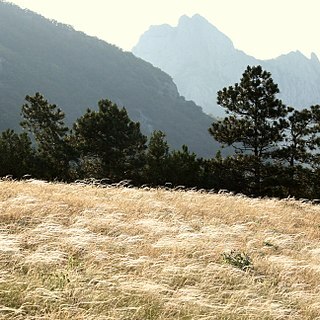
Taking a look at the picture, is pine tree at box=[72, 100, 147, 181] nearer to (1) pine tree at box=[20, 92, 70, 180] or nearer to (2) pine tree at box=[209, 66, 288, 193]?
(1) pine tree at box=[20, 92, 70, 180]

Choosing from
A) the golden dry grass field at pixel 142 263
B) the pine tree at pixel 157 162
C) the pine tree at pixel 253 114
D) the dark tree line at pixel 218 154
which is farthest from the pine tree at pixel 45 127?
the golden dry grass field at pixel 142 263

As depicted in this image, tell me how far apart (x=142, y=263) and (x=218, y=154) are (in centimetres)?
2972

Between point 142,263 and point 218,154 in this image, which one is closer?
point 142,263

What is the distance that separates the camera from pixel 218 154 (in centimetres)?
3503

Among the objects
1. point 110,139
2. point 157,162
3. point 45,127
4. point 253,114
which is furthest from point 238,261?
point 45,127

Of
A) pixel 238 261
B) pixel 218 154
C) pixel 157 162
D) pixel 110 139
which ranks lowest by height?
pixel 157 162

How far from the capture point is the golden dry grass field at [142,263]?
4.41 m

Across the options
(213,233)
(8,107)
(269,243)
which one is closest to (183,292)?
(213,233)

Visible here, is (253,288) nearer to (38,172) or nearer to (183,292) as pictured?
(183,292)

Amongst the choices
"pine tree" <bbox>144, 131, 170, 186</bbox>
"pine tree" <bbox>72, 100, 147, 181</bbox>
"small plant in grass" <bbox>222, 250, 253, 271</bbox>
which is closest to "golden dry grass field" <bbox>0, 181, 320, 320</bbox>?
"small plant in grass" <bbox>222, 250, 253, 271</bbox>

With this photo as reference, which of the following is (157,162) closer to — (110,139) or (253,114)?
(110,139)

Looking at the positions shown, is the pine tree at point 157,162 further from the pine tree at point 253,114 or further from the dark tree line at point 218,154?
the pine tree at point 253,114

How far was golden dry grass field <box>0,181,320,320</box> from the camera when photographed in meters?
4.41

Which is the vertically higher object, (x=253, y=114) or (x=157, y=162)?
(x=253, y=114)
